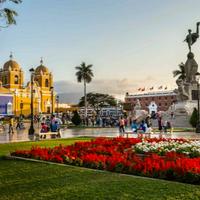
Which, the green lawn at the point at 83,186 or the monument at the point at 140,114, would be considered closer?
the green lawn at the point at 83,186

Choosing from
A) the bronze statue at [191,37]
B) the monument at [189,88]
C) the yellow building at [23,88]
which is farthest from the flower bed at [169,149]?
the yellow building at [23,88]

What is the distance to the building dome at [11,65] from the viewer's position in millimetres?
96125

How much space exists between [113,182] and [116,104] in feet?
327

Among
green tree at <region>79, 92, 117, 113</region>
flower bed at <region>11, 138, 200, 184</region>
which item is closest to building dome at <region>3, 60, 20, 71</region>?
green tree at <region>79, 92, 117, 113</region>

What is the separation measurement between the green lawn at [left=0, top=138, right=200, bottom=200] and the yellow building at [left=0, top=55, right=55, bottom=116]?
82943 mm

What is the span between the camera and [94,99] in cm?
10381

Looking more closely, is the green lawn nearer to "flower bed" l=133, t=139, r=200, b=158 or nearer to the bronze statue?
"flower bed" l=133, t=139, r=200, b=158

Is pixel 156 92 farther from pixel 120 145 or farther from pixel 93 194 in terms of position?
pixel 93 194

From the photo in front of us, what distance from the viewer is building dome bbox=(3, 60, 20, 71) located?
315 ft

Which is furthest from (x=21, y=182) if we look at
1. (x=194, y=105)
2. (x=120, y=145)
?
(x=194, y=105)

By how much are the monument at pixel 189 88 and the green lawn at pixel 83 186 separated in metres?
29.0

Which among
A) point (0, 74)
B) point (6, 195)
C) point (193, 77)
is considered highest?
point (0, 74)

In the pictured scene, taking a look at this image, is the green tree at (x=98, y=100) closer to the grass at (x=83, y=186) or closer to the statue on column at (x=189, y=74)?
the statue on column at (x=189, y=74)

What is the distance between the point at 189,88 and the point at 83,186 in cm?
3207
